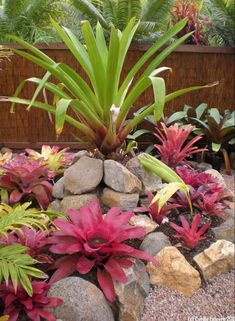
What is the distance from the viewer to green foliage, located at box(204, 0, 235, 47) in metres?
4.27

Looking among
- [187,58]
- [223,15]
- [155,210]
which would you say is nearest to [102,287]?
[155,210]

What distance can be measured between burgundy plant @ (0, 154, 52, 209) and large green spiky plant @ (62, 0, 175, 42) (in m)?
2.43

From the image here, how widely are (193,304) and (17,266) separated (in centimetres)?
105

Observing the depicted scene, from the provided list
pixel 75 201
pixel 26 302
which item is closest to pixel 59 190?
pixel 75 201

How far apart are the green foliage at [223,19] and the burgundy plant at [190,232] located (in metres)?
3.09

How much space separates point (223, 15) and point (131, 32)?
2586 millimetres

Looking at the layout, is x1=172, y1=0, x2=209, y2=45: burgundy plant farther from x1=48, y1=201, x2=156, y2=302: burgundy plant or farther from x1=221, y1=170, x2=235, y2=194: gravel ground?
x1=48, y1=201, x2=156, y2=302: burgundy plant

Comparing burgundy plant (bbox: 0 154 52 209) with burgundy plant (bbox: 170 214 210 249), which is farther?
burgundy plant (bbox: 0 154 52 209)

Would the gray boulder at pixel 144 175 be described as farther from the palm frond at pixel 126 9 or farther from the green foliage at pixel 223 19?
the green foliage at pixel 223 19

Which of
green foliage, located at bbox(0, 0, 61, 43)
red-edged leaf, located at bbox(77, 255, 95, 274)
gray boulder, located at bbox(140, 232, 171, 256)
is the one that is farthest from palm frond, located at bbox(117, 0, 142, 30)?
red-edged leaf, located at bbox(77, 255, 95, 274)

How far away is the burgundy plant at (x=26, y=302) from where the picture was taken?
1474 millimetres

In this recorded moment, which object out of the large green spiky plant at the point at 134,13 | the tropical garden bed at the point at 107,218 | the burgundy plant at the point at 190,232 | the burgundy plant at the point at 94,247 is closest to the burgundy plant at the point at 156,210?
the tropical garden bed at the point at 107,218

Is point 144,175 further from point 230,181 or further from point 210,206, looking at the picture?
point 230,181

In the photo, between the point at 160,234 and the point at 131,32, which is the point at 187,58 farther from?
the point at 160,234
